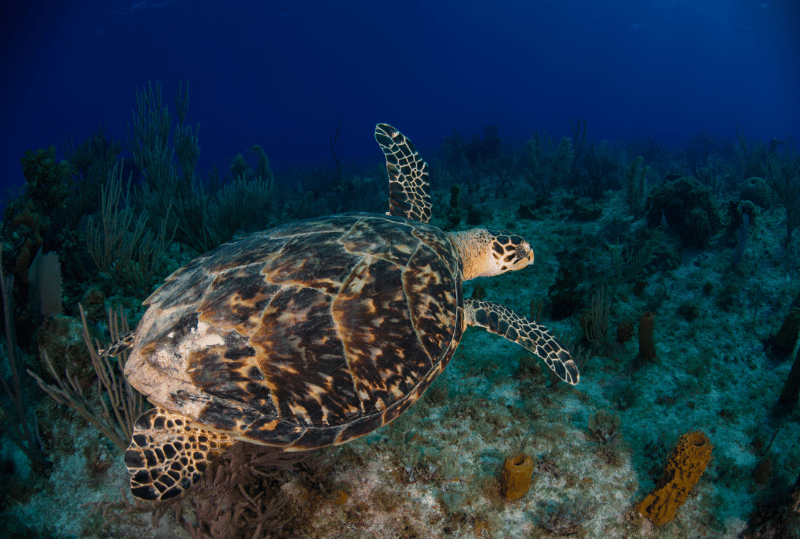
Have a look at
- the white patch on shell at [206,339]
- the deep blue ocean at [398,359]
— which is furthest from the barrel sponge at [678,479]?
the white patch on shell at [206,339]

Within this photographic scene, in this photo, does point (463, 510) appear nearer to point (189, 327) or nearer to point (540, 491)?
point (540, 491)

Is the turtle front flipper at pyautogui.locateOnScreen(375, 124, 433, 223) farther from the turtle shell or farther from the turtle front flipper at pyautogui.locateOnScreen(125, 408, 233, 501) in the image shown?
the turtle front flipper at pyautogui.locateOnScreen(125, 408, 233, 501)

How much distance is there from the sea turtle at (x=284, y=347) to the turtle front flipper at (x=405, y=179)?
1.87 meters

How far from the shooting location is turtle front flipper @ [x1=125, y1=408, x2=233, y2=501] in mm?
1918

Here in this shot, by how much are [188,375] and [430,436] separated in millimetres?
2023

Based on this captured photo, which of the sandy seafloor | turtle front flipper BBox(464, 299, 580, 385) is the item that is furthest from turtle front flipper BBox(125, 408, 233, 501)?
turtle front flipper BBox(464, 299, 580, 385)

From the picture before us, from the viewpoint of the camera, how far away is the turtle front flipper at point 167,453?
6.29 ft

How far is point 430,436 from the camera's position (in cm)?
295

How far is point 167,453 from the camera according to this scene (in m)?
1.97

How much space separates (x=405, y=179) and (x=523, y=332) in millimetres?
2723

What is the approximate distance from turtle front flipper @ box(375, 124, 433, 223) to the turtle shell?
1.99 m

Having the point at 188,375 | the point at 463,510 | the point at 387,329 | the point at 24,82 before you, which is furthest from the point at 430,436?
the point at 24,82

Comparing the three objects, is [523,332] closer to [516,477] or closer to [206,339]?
[516,477]

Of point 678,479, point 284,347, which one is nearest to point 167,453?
point 284,347
